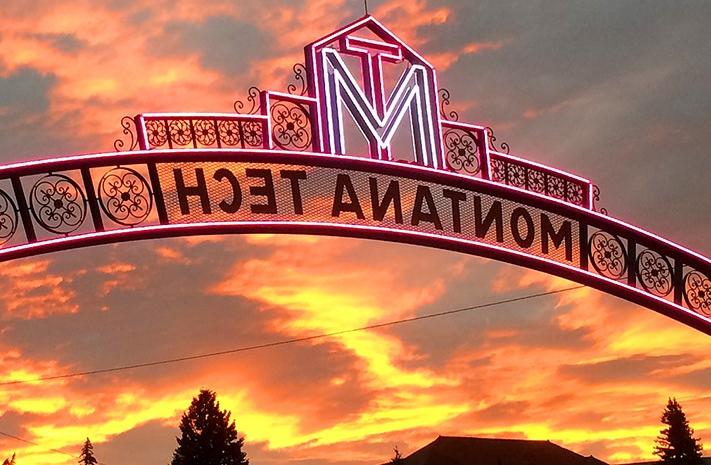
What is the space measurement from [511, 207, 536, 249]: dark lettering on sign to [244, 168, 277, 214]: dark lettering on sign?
300 centimetres

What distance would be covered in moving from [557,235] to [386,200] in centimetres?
237

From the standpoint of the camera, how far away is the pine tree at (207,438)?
42438 millimetres

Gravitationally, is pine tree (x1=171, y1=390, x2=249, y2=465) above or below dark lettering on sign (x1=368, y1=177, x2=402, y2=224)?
above

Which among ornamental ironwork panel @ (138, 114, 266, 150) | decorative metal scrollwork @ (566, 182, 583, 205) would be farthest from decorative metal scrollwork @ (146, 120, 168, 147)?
decorative metal scrollwork @ (566, 182, 583, 205)

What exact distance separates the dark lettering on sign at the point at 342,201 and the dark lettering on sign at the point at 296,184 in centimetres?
40

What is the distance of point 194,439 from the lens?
4275cm

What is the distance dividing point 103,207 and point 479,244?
426 cm

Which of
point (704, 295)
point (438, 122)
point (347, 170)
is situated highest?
point (438, 122)

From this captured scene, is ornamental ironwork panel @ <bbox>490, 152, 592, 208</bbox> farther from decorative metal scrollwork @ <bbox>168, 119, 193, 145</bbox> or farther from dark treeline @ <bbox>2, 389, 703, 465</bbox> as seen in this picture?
dark treeline @ <bbox>2, 389, 703, 465</bbox>

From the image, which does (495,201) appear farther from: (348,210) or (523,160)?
(348,210)

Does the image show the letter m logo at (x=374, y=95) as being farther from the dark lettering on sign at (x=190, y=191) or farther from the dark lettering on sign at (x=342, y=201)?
the dark lettering on sign at (x=190, y=191)

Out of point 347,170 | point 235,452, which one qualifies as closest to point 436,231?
point 347,170

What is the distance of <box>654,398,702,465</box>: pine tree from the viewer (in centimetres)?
4156

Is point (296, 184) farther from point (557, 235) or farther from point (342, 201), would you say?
point (557, 235)
